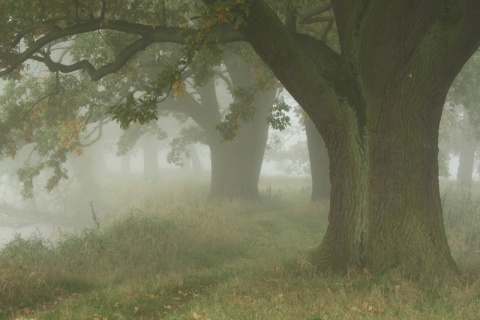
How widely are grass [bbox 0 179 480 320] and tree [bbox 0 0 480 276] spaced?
67 cm

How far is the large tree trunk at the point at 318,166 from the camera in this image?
59.3 ft

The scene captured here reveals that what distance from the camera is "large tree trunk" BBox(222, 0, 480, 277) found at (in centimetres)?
738

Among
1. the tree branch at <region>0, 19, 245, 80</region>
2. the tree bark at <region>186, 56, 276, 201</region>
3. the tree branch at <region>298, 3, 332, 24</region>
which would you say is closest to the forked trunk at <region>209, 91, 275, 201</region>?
the tree bark at <region>186, 56, 276, 201</region>

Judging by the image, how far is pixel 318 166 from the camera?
1828cm

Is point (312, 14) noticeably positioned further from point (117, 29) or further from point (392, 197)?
point (392, 197)

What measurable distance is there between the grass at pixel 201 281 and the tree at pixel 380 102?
67 centimetres

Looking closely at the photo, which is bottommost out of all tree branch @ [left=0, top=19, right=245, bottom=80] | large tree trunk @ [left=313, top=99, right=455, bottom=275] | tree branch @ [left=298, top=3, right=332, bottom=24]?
large tree trunk @ [left=313, top=99, right=455, bottom=275]

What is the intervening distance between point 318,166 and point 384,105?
35.1 feet

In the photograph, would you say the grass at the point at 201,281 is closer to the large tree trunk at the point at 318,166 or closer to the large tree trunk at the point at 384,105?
the large tree trunk at the point at 384,105

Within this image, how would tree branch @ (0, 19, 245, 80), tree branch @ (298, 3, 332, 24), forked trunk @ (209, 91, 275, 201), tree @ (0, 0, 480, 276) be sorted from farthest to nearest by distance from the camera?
forked trunk @ (209, 91, 275, 201) → tree branch @ (298, 3, 332, 24) → tree branch @ (0, 19, 245, 80) → tree @ (0, 0, 480, 276)

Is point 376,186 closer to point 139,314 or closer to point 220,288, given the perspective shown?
point 220,288

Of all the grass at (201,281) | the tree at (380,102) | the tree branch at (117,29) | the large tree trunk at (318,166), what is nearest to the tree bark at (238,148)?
the large tree trunk at (318,166)

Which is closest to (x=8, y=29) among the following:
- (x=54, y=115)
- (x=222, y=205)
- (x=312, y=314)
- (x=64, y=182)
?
(x=54, y=115)

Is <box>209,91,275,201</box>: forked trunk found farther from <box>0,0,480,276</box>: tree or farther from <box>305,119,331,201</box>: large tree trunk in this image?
<box>0,0,480,276</box>: tree
